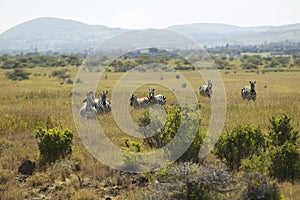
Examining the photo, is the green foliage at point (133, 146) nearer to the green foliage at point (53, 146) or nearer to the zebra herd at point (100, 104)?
the green foliage at point (53, 146)

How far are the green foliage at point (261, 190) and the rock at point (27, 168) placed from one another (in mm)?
5447

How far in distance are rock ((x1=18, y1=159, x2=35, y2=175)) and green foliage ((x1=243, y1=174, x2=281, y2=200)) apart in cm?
545

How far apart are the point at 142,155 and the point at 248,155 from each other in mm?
2830

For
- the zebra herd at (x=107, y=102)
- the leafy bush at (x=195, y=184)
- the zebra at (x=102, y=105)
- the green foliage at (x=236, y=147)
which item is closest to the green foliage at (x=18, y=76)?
the zebra herd at (x=107, y=102)

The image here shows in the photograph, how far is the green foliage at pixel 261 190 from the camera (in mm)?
7754

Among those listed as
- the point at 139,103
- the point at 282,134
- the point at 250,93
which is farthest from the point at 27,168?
the point at 250,93

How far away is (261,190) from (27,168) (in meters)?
5.86

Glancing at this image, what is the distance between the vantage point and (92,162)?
10953 mm

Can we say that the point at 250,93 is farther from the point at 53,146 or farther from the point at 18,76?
the point at 18,76

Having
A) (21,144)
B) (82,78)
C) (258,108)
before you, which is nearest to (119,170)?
(21,144)

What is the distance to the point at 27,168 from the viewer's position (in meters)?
10.4

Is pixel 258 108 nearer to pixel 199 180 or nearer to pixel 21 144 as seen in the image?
pixel 21 144

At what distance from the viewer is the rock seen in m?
10.3

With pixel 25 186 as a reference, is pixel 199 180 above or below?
above
